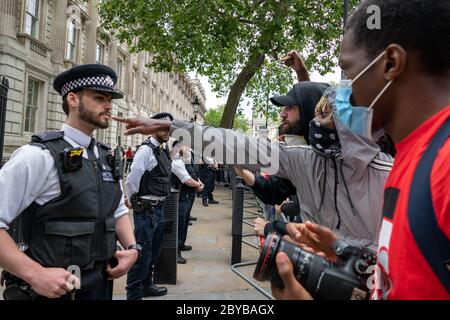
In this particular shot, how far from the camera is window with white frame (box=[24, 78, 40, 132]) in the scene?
1715 centimetres

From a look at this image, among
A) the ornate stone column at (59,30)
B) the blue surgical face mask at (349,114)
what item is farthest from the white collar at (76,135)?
the ornate stone column at (59,30)

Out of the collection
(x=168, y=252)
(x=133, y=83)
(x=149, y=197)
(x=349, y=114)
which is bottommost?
(x=168, y=252)

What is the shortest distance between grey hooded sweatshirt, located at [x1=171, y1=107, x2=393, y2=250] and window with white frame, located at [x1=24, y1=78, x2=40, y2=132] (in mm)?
17237

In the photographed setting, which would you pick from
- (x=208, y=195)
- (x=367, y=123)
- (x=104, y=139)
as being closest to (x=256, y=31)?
(x=208, y=195)

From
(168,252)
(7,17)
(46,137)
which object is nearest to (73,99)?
(46,137)

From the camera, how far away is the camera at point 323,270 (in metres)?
1.17

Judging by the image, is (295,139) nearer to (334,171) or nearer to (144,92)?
(334,171)

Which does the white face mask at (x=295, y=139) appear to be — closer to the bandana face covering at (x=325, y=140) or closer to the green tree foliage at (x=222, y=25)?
the bandana face covering at (x=325, y=140)

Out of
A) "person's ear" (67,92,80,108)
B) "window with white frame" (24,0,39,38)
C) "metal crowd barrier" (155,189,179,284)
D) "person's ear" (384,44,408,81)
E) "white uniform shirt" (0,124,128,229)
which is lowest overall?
"metal crowd barrier" (155,189,179,284)

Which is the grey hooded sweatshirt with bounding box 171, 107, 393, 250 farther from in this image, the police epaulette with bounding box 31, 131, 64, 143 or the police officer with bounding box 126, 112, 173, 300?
the police officer with bounding box 126, 112, 173, 300

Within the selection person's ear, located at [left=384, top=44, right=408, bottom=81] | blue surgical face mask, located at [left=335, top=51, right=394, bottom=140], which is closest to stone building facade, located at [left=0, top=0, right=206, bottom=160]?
blue surgical face mask, located at [left=335, top=51, right=394, bottom=140]

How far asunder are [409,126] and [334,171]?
104 centimetres

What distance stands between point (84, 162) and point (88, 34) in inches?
899

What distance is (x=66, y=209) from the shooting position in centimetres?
218
